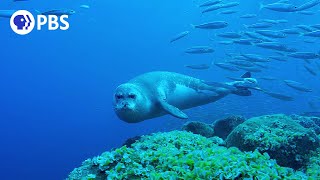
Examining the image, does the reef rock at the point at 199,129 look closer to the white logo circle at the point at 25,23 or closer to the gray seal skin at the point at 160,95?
the gray seal skin at the point at 160,95

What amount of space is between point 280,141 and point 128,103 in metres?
3.19

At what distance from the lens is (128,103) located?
670 cm

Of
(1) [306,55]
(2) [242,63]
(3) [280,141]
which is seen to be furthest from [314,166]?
(2) [242,63]

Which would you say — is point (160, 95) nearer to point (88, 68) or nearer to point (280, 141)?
point (280, 141)

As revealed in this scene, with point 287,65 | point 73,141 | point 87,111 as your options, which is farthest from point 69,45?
point 287,65

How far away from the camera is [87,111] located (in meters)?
78.6

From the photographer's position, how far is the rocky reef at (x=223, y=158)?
2977 millimetres

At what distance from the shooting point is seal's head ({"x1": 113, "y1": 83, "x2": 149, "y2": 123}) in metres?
6.68

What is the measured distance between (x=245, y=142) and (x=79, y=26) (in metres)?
103

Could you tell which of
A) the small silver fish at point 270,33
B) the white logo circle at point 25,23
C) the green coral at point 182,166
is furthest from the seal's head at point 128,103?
the white logo circle at point 25,23

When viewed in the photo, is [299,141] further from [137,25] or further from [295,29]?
[137,25]

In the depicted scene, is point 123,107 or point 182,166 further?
point 123,107

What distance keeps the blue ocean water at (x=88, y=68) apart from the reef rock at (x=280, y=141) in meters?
26.1

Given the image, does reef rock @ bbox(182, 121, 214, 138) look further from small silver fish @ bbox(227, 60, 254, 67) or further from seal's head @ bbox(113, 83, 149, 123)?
small silver fish @ bbox(227, 60, 254, 67)
